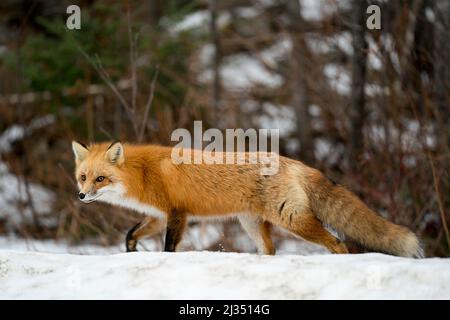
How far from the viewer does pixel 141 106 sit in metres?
9.67

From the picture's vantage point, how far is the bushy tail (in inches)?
159

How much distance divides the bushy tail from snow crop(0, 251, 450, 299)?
1.87 feet

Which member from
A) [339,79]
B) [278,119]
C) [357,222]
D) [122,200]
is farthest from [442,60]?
[278,119]

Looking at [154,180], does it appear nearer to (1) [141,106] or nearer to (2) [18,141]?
(1) [141,106]

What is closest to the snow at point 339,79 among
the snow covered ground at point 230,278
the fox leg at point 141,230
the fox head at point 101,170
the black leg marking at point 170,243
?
the fox leg at point 141,230

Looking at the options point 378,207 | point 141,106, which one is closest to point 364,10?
point 378,207

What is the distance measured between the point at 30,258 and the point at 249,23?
14.6 metres

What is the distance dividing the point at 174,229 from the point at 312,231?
1.07 metres

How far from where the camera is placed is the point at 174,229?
14.1ft

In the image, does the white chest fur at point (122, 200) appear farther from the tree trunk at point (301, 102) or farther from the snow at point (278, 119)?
the snow at point (278, 119)

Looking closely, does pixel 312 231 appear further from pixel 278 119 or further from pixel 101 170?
pixel 278 119

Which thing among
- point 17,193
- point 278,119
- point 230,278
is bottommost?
point 17,193
